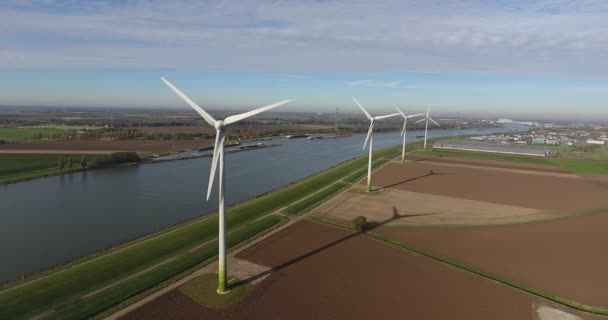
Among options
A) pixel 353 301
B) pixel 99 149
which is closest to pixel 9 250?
pixel 353 301

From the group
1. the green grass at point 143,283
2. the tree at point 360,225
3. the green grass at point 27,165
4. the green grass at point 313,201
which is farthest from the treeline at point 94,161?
the tree at point 360,225

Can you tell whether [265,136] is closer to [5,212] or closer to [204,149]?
[204,149]

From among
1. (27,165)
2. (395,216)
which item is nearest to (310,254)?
(395,216)

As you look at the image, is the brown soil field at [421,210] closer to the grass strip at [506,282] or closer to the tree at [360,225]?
the tree at [360,225]

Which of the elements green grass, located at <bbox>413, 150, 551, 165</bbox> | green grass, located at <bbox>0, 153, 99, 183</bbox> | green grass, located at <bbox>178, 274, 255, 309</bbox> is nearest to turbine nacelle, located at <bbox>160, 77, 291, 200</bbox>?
green grass, located at <bbox>178, 274, 255, 309</bbox>

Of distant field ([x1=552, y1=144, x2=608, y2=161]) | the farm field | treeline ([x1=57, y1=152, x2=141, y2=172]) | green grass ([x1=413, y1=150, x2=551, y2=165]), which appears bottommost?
treeline ([x1=57, y1=152, x2=141, y2=172])

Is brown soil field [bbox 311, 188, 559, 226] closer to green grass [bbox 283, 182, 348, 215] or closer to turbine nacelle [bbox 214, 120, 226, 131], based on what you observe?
green grass [bbox 283, 182, 348, 215]

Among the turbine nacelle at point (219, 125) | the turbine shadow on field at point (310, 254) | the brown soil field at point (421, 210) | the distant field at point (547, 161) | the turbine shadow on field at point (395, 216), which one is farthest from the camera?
the distant field at point (547, 161)

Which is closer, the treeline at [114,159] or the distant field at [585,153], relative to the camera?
the treeline at [114,159]
